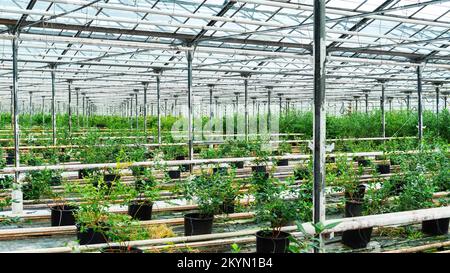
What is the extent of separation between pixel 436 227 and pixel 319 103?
138 inches

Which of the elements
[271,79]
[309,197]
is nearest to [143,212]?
[309,197]

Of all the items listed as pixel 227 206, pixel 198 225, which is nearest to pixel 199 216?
pixel 198 225

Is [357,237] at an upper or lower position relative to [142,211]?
lower

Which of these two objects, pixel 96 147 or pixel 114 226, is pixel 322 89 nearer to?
pixel 114 226

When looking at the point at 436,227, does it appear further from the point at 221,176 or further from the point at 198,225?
the point at 198,225

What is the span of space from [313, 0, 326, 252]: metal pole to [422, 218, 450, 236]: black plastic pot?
3.10m

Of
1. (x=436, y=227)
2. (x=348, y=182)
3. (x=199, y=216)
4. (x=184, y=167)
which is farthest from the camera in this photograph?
(x=184, y=167)

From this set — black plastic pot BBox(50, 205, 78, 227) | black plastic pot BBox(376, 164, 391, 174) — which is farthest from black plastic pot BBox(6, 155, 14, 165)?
black plastic pot BBox(376, 164, 391, 174)

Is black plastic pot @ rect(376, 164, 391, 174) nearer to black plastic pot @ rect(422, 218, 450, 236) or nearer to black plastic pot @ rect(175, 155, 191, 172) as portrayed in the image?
black plastic pot @ rect(175, 155, 191, 172)

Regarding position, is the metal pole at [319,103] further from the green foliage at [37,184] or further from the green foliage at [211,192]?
the green foliage at [37,184]

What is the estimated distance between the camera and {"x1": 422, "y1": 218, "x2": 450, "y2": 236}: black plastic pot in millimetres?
6238

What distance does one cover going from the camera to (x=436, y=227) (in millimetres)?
6242

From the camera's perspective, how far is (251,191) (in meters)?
5.82
